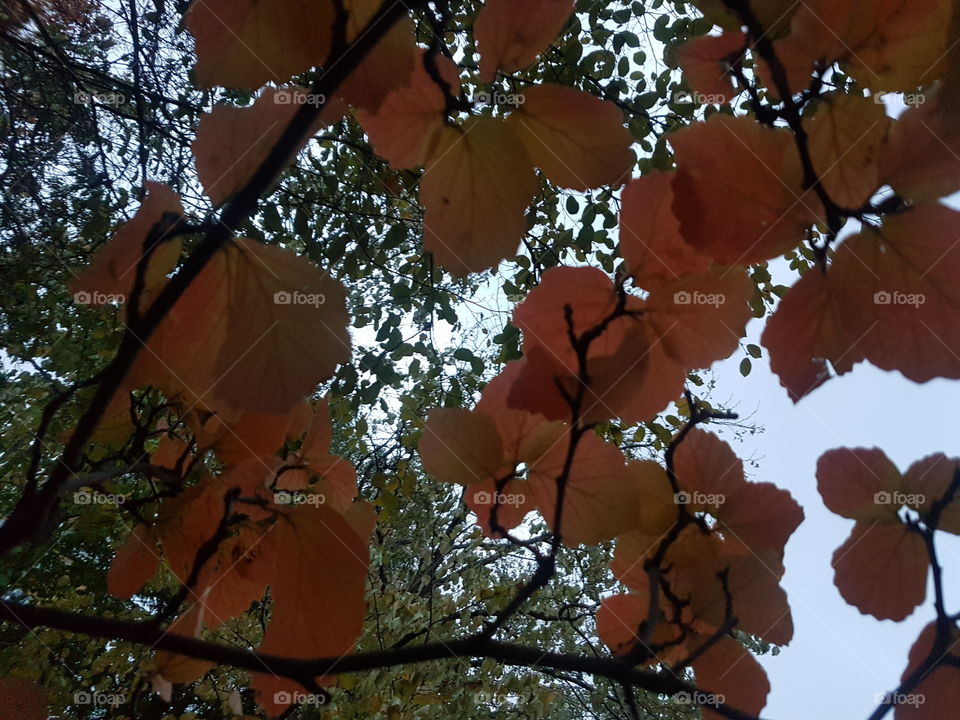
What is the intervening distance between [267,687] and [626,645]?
27cm

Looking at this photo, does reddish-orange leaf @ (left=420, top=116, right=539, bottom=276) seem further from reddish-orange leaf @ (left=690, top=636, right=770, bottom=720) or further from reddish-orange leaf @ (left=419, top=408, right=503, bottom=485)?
reddish-orange leaf @ (left=690, top=636, right=770, bottom=720)

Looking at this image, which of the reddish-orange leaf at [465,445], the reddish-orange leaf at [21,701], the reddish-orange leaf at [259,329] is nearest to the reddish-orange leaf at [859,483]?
the reddish-orange leaf at [465,445]

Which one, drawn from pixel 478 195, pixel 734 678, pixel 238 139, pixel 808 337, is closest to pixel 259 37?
pixel 238 139

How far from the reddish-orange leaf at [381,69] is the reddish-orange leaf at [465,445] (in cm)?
21

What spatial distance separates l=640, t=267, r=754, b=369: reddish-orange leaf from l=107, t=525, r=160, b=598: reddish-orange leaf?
1.53 feet

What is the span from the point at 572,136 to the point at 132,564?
1.70 feet

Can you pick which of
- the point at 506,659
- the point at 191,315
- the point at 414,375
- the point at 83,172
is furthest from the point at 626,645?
the point at 83,172

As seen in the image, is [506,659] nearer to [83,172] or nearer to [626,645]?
[626,645]

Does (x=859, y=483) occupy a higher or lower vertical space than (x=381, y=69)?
lower

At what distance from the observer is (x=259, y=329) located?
12.9 inches

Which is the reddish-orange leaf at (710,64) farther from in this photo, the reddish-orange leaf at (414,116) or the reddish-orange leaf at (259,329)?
the reddish-orange leaf at (259,329)

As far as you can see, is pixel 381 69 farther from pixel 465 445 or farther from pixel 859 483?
pixel 859 483

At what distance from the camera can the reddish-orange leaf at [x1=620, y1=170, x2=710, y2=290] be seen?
390 mm

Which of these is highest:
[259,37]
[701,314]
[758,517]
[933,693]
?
[259,37]
